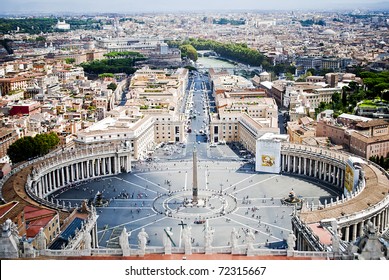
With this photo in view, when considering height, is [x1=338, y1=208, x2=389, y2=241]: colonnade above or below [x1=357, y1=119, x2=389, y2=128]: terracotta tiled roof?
below

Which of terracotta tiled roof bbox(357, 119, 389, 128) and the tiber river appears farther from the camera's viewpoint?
the tiber river

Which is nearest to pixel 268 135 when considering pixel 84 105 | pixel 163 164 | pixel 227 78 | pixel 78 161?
pixel 163 164

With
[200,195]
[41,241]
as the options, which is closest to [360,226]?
[200,195]

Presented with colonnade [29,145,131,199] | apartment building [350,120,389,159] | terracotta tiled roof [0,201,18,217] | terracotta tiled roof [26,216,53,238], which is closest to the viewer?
terracotta tiled roof [26,216,53,238]

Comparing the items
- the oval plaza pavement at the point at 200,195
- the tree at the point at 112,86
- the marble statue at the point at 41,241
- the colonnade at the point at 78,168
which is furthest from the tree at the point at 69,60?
the marble statue at the point at 41,241

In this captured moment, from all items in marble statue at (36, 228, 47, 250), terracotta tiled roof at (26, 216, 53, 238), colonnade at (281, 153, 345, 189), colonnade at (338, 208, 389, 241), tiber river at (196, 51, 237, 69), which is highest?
marble statue at (36, 228, 47, 250)

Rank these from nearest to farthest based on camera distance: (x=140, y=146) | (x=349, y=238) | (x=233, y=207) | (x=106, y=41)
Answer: (x=349, y=238), (x=233, y=207), (x=140, y=146), (x=106, y=41)

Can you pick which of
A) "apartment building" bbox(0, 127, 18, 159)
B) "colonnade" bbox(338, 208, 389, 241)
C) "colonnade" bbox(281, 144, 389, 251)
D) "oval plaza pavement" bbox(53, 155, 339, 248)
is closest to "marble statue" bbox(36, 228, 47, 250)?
"oval plaza pavement" bbox(53, 155, 339, 248)

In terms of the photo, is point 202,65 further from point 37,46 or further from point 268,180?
point 268,180

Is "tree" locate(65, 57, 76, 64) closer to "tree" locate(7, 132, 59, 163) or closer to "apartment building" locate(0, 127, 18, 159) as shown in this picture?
"apartment building" locate(0, 127, 18, 159)
